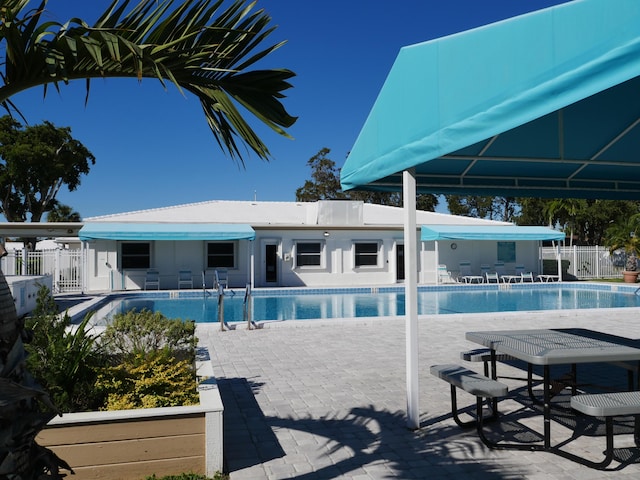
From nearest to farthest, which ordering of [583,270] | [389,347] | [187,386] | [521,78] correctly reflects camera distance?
[521,78] → [187,386] → [389,347] → [583,270]

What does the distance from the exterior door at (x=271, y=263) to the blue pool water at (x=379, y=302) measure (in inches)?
132

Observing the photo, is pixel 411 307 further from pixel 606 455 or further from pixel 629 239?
pixel 629 239

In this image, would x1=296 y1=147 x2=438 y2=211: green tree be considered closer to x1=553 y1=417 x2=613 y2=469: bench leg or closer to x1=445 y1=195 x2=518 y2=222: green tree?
x1=445 y1=195 x2=518 y2=222: green tree

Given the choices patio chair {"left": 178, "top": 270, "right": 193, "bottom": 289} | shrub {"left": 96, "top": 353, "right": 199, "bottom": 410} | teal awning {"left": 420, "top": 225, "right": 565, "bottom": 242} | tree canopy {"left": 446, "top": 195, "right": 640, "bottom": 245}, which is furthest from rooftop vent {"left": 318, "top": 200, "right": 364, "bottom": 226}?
shrub {"left": 96, "top": 353, "right": 199, "bottom": 410}

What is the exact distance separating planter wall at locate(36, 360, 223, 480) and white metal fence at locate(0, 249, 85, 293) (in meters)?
20.6

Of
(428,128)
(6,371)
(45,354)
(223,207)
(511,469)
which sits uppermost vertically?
(223,207)

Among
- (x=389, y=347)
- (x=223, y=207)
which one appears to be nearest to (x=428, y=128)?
(x=389, y=347)

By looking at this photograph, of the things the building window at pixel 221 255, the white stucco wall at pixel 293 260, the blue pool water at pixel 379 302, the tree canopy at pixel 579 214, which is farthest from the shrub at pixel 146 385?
the tree canopy at pixel 579 214

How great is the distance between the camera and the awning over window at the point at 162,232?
2189 cm

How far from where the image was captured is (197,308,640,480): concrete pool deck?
4.59m

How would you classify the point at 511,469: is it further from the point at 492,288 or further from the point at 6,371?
the point at 492,288

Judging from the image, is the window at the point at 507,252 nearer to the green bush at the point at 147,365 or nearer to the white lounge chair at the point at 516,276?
the white lounge chair at the point at 516,276

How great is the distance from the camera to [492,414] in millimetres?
5875

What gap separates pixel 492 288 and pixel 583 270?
9.55 meters
